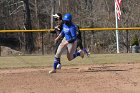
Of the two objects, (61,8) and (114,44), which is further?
(61,8)

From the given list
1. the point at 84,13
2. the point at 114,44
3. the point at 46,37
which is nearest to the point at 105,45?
the point at 114,44

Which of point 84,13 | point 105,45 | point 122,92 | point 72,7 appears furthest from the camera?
point 72,7

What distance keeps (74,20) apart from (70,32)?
3466cm

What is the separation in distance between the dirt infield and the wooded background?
540 inches

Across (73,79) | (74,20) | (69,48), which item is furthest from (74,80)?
(74,20)

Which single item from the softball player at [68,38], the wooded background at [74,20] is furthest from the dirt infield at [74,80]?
the wooded background at [74,20]

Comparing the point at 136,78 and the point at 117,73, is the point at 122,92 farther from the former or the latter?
the point at 117,73

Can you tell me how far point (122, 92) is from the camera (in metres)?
9.60

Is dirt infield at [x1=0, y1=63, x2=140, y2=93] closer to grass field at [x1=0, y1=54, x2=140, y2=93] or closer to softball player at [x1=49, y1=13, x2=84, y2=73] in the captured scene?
grass field at [x1=0, y1=54, x2=140, y2=93]

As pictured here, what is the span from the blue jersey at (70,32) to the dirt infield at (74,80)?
1068 millimetres

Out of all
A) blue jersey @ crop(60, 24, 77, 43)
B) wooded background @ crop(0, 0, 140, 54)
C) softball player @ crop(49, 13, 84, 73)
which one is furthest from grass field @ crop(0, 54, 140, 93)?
wooded background @ crop(0, 0, 140, 54)

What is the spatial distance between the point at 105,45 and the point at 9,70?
17543 millimetres

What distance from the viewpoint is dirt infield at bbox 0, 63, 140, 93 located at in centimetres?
992

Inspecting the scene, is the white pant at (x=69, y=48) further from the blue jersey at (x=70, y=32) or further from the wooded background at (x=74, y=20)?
the wooded background at (x=74, y=20)
